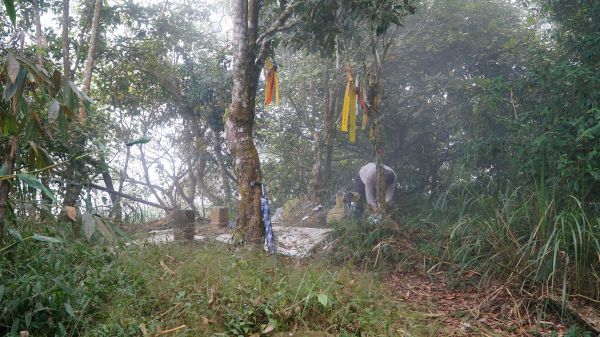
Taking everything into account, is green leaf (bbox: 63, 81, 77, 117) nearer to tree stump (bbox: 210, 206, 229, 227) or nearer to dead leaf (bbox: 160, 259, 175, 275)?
dead leaf (bbox: 160, 259, 175, 275)

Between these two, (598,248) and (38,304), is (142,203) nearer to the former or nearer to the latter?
(38,304)

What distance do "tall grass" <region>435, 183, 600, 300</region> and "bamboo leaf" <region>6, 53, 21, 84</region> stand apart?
3.70 metres

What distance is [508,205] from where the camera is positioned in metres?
4.75

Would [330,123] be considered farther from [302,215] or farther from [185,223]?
[185,223]

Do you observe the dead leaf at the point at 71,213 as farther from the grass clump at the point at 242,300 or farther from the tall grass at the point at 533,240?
the tall grass at the point at 533,240

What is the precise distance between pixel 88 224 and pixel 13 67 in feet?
2.46

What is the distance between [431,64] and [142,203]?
261 inches

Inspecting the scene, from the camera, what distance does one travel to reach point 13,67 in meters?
2.13

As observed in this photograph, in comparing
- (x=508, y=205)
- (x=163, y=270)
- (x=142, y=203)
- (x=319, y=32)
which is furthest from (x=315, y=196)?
(x=163, y=270)

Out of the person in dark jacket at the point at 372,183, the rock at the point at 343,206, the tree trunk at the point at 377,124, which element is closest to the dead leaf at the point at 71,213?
the tree trunk at the point at 377,124

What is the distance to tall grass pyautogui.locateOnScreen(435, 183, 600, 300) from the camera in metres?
3.91

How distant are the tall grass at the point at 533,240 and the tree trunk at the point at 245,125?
6.70 ft

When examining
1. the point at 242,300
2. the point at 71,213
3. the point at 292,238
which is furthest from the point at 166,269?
the point at 292,238

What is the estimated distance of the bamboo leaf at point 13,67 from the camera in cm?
210
